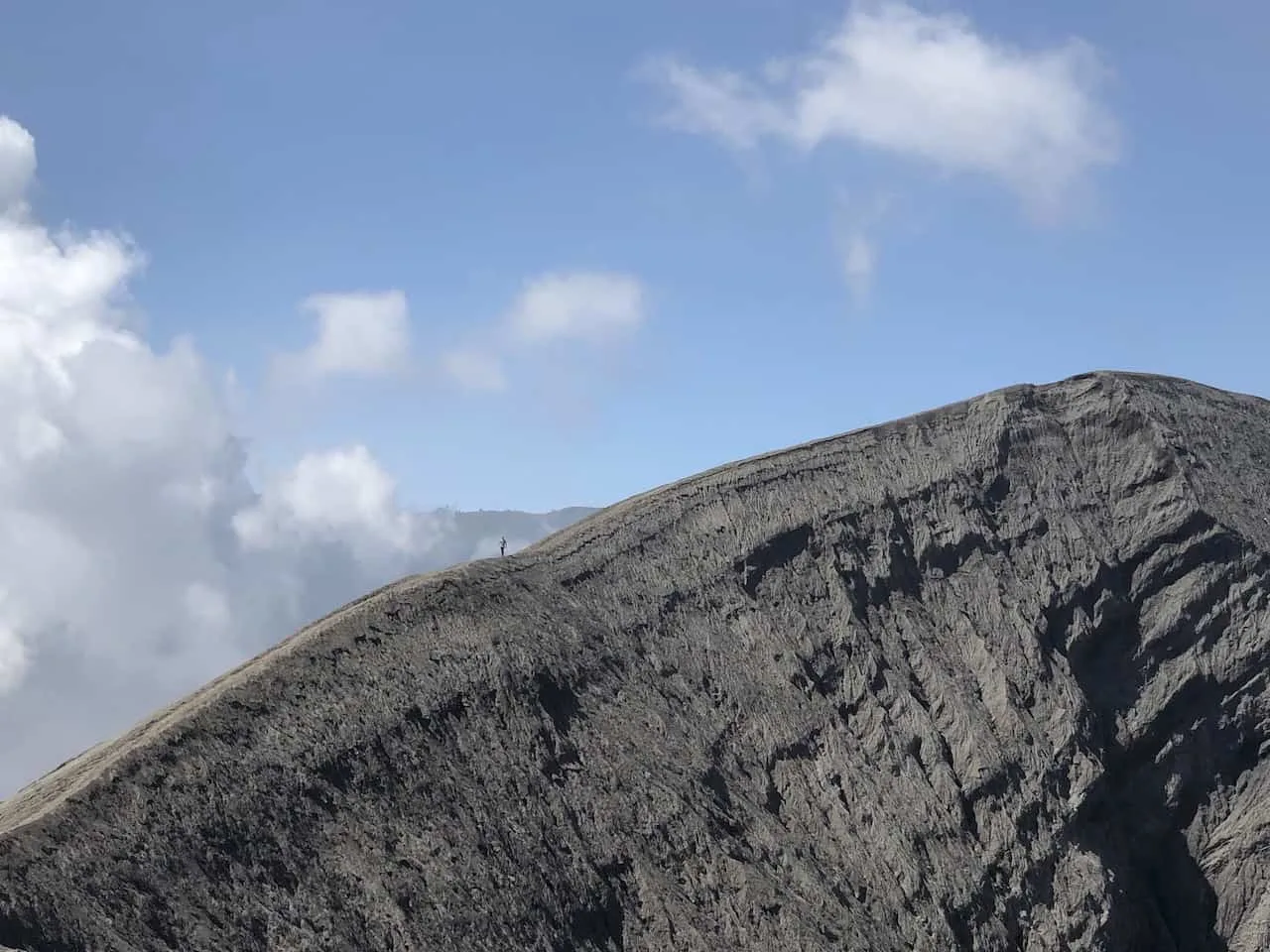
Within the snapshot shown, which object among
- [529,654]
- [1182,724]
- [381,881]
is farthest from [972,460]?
[381,881]

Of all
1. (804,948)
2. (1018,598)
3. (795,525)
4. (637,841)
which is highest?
(795,525)

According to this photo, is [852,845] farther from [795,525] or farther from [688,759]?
[795,525]

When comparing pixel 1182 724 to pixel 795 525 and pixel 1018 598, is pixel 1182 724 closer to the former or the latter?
pixel 1018 598

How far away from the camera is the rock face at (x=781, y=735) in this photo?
27.9 metres

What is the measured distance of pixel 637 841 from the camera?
32500 millimetres

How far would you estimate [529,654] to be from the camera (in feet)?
114

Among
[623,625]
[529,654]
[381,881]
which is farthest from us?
[623,625]

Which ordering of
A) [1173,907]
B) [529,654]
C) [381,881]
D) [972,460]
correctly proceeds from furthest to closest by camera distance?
1. [972,460]
2. [1173,907]
3. [529,654]
4. [381,881]

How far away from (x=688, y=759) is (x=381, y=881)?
935 centimetres

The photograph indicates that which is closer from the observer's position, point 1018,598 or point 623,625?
point 623,625

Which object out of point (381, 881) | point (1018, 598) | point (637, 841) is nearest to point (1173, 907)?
point (1018, 598)

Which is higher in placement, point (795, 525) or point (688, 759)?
point (795, 525)

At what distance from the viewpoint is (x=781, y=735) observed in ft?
122

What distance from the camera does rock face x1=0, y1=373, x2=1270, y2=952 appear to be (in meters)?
27.9
